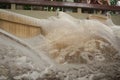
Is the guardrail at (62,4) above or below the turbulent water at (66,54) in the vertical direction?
above

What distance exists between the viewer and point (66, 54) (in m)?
4.34

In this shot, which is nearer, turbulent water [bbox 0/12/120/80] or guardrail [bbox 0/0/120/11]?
turbulent water [bbox 0/12/120/80]

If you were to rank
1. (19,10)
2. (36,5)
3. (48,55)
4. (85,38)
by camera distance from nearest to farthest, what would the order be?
(48,55), (85,38), (19,10), (36,5)

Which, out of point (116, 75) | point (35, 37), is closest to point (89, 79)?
point (116, 75)

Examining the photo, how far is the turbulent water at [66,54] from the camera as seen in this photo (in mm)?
3885

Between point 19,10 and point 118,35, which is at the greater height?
point 19,10

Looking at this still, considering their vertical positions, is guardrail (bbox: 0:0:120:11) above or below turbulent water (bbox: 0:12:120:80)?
above

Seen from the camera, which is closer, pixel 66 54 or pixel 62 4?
pixel 66 54

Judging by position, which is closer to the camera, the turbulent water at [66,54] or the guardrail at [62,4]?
the turbulent water at [66,54]

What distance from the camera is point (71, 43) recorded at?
4461mm

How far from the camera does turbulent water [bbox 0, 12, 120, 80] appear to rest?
388cm

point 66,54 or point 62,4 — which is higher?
point 62,4

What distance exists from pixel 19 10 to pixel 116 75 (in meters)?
2.20

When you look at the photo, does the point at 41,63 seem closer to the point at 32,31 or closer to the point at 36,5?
the point at 32,31
